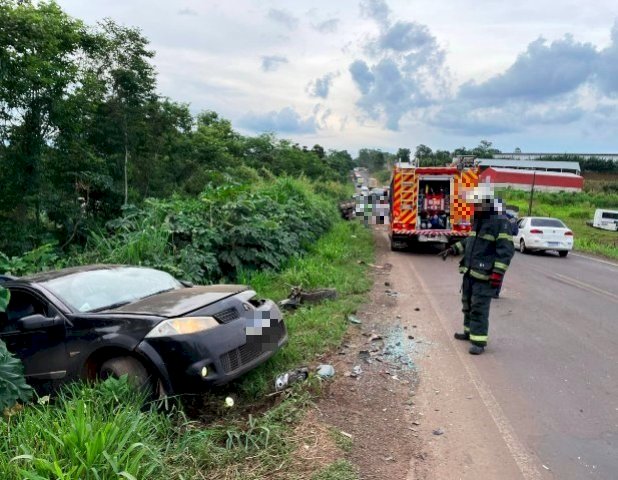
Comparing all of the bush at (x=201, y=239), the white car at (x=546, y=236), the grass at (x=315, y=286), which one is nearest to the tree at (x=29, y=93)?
the bush at (x=201, y=239)

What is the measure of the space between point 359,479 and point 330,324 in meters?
3.63

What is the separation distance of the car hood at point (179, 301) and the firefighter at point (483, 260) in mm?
2692

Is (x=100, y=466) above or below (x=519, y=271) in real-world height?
above

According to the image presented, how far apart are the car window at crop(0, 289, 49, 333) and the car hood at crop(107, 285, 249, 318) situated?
0.78m

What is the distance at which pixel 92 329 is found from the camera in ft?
15.6

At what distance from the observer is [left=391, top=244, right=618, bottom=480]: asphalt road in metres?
3.91

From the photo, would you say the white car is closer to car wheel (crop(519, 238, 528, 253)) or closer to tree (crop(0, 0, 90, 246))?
car wheel (crop(519, 238, 528, 253))

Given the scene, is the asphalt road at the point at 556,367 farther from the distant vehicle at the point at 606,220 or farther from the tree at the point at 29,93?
the distant vehicle at the point at 606,220

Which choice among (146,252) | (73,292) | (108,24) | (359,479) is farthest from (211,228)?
(108,24)

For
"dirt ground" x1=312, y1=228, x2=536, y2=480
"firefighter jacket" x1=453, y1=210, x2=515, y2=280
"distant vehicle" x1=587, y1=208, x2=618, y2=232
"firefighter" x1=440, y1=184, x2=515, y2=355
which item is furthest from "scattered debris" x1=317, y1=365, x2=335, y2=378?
"distant vehicle" x1=587, y1=208, x2=618, y2=232

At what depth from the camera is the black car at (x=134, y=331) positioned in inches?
175

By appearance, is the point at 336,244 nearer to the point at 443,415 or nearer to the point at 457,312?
the point at 457,312

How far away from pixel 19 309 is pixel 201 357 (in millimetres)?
2243

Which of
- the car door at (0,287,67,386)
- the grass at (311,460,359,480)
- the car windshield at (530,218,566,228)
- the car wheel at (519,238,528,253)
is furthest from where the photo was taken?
the car wheel at (519,238,528,253)
